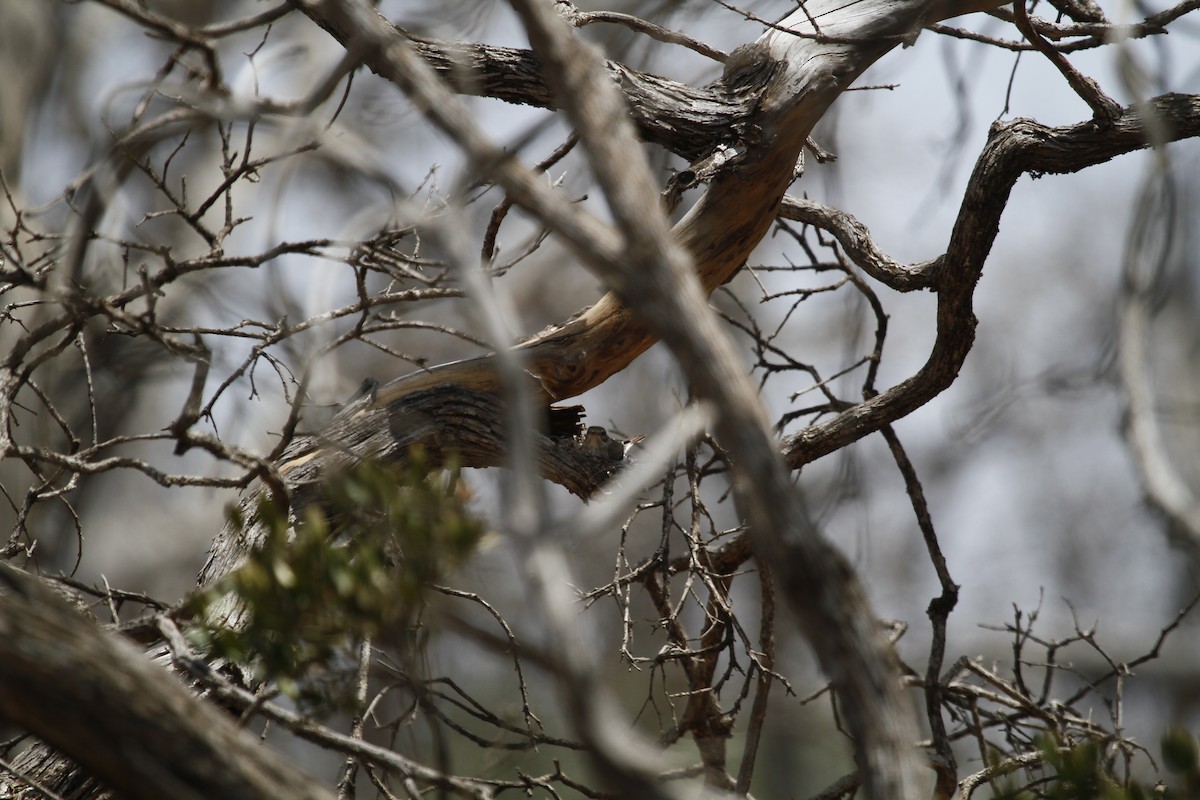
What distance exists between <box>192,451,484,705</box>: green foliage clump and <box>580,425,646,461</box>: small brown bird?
3.11ft

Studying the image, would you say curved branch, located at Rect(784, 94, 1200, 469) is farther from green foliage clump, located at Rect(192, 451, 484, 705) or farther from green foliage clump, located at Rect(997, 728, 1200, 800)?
green foliage clump, located at Rect(192, 451, 484, 705)

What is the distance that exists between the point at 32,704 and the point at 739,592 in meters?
7.08

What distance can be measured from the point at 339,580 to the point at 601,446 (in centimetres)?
110

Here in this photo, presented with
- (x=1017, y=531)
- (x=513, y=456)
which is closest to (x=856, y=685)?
(x=513, y=456)

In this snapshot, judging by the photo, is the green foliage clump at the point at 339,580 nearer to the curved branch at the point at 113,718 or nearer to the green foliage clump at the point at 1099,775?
the curved branch at the point at 113,718

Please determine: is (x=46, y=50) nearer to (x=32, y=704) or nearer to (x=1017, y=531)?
(x=32, y=704)

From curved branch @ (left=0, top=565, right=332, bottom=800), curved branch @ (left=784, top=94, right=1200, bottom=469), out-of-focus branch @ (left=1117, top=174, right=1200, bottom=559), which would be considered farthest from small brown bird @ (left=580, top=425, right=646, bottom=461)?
curved branch @ (left=0, top=565, right=332, bottom=800)

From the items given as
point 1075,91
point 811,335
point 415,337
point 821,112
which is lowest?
point 821,112

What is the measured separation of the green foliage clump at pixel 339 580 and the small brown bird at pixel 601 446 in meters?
0.95

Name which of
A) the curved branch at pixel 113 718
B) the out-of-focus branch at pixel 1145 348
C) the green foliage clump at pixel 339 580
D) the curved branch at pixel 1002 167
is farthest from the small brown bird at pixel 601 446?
the curved branch at pixel 113 718

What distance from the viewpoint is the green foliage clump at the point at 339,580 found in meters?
1.08

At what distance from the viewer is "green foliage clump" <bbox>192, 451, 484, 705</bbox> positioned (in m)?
1.08

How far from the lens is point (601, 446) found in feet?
7.09

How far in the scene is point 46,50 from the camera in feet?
23.5
